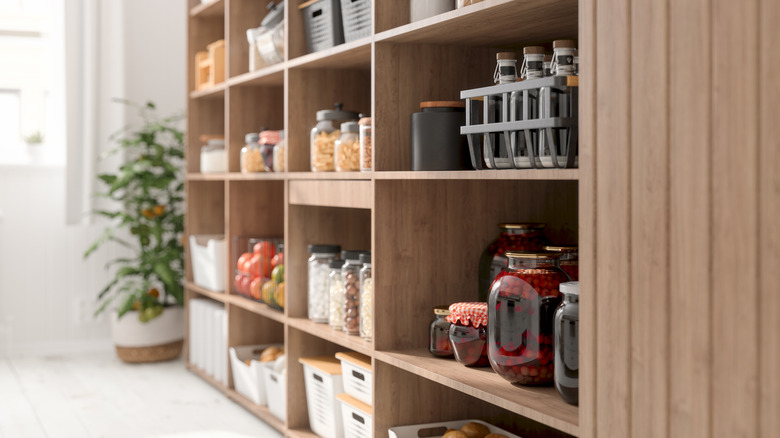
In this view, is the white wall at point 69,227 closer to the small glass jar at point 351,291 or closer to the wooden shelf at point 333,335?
the wooden shelf at point 333,335

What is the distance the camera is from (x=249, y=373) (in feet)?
11.1

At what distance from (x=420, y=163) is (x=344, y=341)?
2.08ft

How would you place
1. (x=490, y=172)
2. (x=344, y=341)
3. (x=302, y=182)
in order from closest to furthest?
(x=490, y=172) < (x=344, y=341) < (x=302, y=182)

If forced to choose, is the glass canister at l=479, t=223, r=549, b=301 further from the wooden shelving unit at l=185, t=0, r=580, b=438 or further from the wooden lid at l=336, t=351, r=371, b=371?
the wooden lid at l=336, t=351, r=371, b=371

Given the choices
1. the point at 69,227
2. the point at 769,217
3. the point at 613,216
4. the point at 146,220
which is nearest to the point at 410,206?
the point at 613,216

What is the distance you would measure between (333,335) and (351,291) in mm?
145

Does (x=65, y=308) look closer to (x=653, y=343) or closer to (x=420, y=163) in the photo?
(x=420, y=163)

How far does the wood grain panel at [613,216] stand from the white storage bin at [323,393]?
1.27m

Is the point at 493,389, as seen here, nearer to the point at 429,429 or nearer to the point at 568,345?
the point at 568,345

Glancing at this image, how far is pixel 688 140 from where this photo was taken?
1387mm

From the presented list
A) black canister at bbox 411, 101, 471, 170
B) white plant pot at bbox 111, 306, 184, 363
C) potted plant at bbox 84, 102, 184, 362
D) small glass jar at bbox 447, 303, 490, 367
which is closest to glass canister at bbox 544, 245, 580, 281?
small glass jar at bbox 447, 303, 490, 367

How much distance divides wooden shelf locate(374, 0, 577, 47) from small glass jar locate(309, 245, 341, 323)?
0.79 metres

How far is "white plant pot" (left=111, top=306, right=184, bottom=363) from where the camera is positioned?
421 centimetres

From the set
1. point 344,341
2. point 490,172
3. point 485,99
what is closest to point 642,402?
point 490,172
